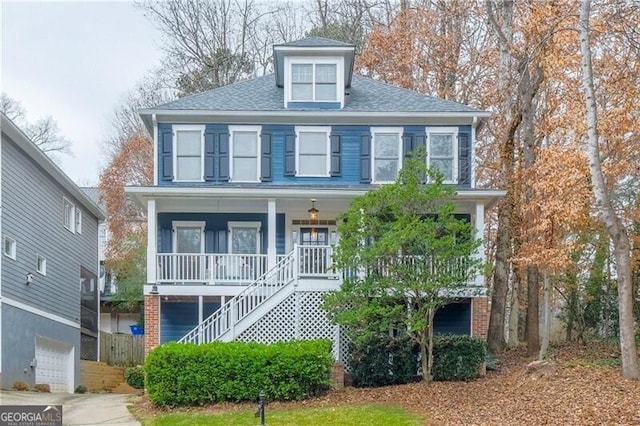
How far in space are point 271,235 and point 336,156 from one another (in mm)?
2669

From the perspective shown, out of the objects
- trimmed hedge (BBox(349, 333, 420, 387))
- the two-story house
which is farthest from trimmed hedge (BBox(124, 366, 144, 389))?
trimmed hedge (BBox(349, 333, 420, 387))

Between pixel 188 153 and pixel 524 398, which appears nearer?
pixel 524 398

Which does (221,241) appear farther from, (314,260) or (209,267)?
(314,260)

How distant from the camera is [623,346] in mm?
11594

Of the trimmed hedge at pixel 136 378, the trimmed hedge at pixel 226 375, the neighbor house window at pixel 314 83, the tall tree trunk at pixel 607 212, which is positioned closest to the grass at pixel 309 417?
the trimmed hedge at pixel 226 375

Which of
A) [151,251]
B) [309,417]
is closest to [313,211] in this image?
[151,251]

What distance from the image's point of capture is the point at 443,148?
54.5 ft

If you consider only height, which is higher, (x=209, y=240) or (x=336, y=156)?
(x=336, y=156)

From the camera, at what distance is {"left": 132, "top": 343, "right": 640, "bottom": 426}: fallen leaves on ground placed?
9.42 m

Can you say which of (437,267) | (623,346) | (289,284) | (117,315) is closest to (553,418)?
(623,346)

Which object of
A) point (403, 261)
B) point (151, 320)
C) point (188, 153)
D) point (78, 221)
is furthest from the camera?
point (78, 221)

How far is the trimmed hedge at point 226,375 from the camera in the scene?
475 inches

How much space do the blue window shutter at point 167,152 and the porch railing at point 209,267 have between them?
213cm

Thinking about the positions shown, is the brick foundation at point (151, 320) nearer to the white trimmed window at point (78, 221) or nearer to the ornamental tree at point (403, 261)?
the ornamental tree at point (403, 261)
